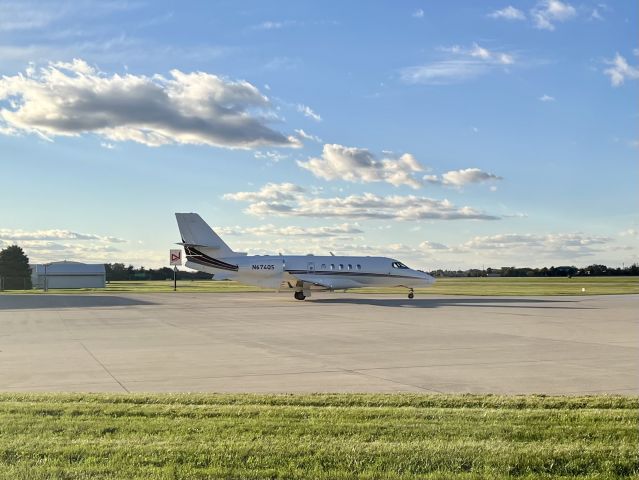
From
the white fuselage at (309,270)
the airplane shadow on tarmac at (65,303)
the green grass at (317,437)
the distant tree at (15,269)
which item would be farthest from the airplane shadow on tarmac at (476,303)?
the distant tree at (15,269)

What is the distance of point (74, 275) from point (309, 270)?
219 ft

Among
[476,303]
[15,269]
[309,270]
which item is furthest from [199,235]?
[15,269]

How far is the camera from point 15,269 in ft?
357

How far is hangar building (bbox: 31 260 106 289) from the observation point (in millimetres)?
102000

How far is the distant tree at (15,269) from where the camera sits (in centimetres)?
10644

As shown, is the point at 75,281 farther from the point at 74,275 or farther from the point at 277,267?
the point at 277,267

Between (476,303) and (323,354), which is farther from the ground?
(323,354)

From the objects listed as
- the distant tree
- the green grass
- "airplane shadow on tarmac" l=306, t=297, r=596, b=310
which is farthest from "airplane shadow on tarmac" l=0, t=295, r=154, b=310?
the distant tree

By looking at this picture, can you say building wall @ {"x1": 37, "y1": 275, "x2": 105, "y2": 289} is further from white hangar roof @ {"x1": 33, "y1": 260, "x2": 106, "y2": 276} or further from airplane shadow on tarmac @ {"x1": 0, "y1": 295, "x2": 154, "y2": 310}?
airplane shadow on tarmac @ {"x1": 0, "y1": 295, "x2": 154, "y2": 310}

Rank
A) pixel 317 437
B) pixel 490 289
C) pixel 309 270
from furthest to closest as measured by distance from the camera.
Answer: pixel 490 289 → pixel 309 270 → pixel 317 437

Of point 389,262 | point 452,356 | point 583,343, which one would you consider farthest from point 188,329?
point 389,262

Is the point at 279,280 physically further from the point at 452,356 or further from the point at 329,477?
the point at 329,477

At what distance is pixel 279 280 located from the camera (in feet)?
153

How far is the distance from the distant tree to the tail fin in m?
69.2
